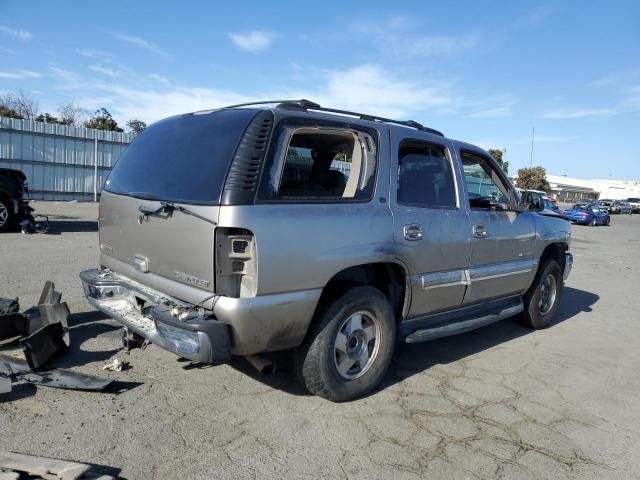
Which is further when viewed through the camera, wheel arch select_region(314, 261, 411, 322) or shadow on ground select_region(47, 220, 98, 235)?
shadow on ground select_region(47, 220, 98, 235)

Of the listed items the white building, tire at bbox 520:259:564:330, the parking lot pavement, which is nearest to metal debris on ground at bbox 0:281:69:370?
the parking lot pavement

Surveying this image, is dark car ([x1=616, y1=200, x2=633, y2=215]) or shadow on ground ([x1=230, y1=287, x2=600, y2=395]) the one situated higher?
dark car ([x1=616, y1=200, x2=633, y2=215])

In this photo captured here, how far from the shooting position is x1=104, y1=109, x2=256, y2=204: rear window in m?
3.11

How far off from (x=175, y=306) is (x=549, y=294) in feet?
15.7

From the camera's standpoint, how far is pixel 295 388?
12.5ft

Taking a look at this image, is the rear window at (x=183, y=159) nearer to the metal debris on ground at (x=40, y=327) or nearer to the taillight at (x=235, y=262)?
the taillight at (x=235, y=262)

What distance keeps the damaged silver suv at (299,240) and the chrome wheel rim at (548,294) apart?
1531 millimetres

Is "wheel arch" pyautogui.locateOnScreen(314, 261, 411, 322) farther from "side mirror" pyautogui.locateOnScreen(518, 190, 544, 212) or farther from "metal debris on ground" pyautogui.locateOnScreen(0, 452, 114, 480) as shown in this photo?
"side mirror" pyautogui.locateOnScreen(518, 190, 544, 212)

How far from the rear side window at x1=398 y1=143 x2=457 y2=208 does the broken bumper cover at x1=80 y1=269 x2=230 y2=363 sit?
178 cm

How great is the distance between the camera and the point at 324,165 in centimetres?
420

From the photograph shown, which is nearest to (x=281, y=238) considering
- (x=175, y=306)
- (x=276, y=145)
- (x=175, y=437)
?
(x=276, y=145)

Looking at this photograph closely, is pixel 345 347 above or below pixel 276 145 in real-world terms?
below

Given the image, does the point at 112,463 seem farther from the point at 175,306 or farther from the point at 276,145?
the point at 276,145

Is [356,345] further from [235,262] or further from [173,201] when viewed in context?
[173,201]
